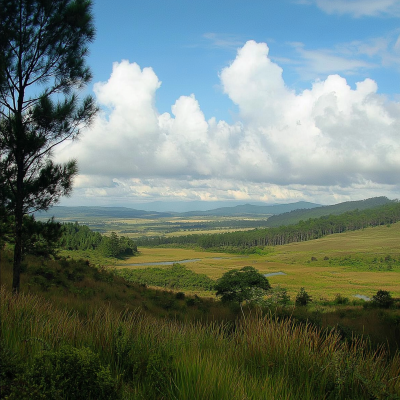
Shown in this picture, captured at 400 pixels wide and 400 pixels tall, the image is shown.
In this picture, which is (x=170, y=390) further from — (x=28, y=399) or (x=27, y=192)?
(x=27, y=192)

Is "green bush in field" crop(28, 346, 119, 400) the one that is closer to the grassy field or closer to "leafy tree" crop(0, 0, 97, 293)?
"leafy tree" crop(0, 0, 97, 293)

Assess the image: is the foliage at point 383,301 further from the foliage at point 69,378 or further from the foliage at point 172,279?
the foliage at point 172,279

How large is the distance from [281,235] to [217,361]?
156 meters

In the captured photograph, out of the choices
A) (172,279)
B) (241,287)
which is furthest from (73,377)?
(172,279)

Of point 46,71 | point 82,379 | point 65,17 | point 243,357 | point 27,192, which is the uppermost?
point 65,17

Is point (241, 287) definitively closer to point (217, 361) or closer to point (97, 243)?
point (217, 361)

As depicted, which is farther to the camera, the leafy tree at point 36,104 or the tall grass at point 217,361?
the leafy tree at point 36,104

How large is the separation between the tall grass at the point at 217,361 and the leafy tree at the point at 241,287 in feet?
63.5

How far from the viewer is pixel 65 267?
2231cm

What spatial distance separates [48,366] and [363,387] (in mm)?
2896

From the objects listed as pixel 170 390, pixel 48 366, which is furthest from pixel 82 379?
pixel 170 390

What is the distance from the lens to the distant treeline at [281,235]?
14375 centimetres

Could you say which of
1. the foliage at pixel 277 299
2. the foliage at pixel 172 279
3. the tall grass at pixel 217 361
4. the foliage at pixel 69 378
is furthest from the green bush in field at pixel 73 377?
the foliage at pixel 172 279

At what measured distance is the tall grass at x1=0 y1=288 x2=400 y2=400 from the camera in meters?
2.72
